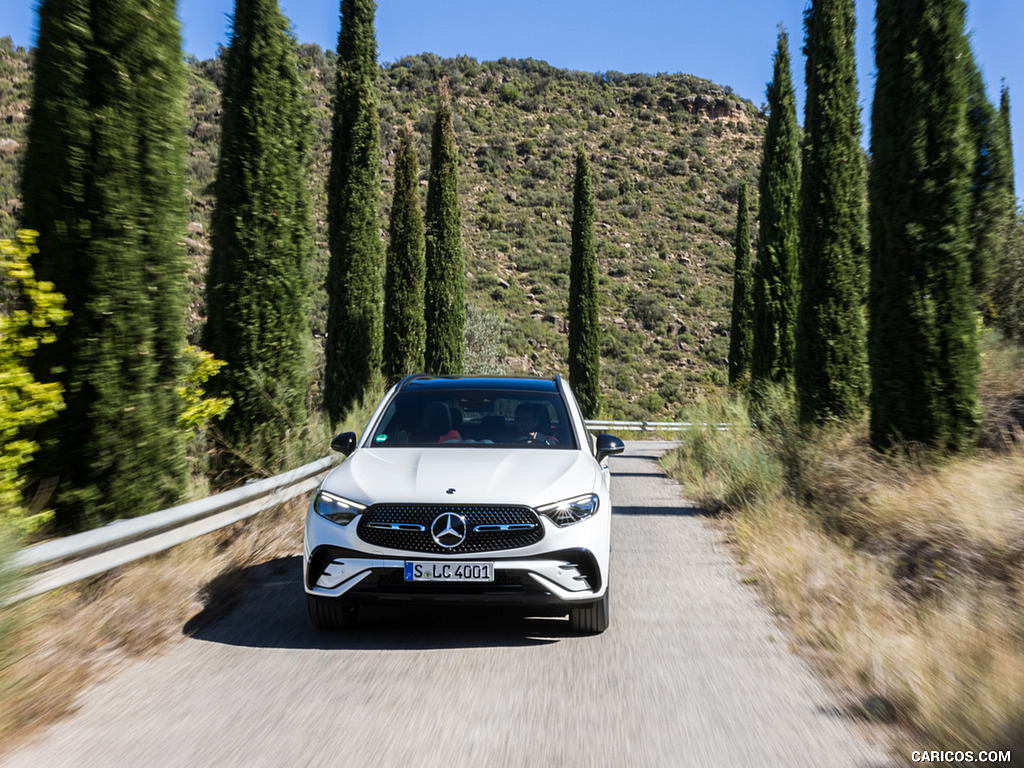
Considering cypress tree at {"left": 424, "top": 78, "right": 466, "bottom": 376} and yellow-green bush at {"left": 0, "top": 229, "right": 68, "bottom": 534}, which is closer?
yellow-green bush at {"left": 0, "top": 229, "right": 68, "bottom": 534}

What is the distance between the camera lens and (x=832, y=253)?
14.4m

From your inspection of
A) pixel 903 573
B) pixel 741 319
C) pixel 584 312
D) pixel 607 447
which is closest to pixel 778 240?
pixel 741 319

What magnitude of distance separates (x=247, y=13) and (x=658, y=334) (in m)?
40.2

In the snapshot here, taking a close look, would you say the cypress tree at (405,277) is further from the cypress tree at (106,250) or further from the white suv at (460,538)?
the white suv at (460,538)

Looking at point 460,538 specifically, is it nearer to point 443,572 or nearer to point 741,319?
point 443,572

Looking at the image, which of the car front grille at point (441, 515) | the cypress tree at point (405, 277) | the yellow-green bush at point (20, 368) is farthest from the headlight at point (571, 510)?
the cypress tree at point (405, 277)

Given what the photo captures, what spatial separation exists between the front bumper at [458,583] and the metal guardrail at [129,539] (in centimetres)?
120

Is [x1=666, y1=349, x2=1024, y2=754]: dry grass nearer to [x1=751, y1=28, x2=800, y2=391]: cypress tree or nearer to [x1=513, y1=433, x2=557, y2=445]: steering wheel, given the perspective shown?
[x1=513, y1=433, x2=557, y2=445]: steering wheel

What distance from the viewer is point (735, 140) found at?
81.1m

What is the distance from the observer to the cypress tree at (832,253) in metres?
14.3

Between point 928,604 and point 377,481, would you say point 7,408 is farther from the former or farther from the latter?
point 928,604

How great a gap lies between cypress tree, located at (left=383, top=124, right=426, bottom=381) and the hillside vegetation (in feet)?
10.5

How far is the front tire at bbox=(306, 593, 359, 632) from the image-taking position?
5.48 meters

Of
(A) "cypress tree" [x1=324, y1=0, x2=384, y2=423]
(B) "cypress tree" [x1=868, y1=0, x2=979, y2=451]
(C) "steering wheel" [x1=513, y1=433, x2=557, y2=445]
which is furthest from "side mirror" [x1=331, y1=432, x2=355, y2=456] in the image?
(A) "cypress tree" [x1=324, y1=0, x2=384, y2=423]
